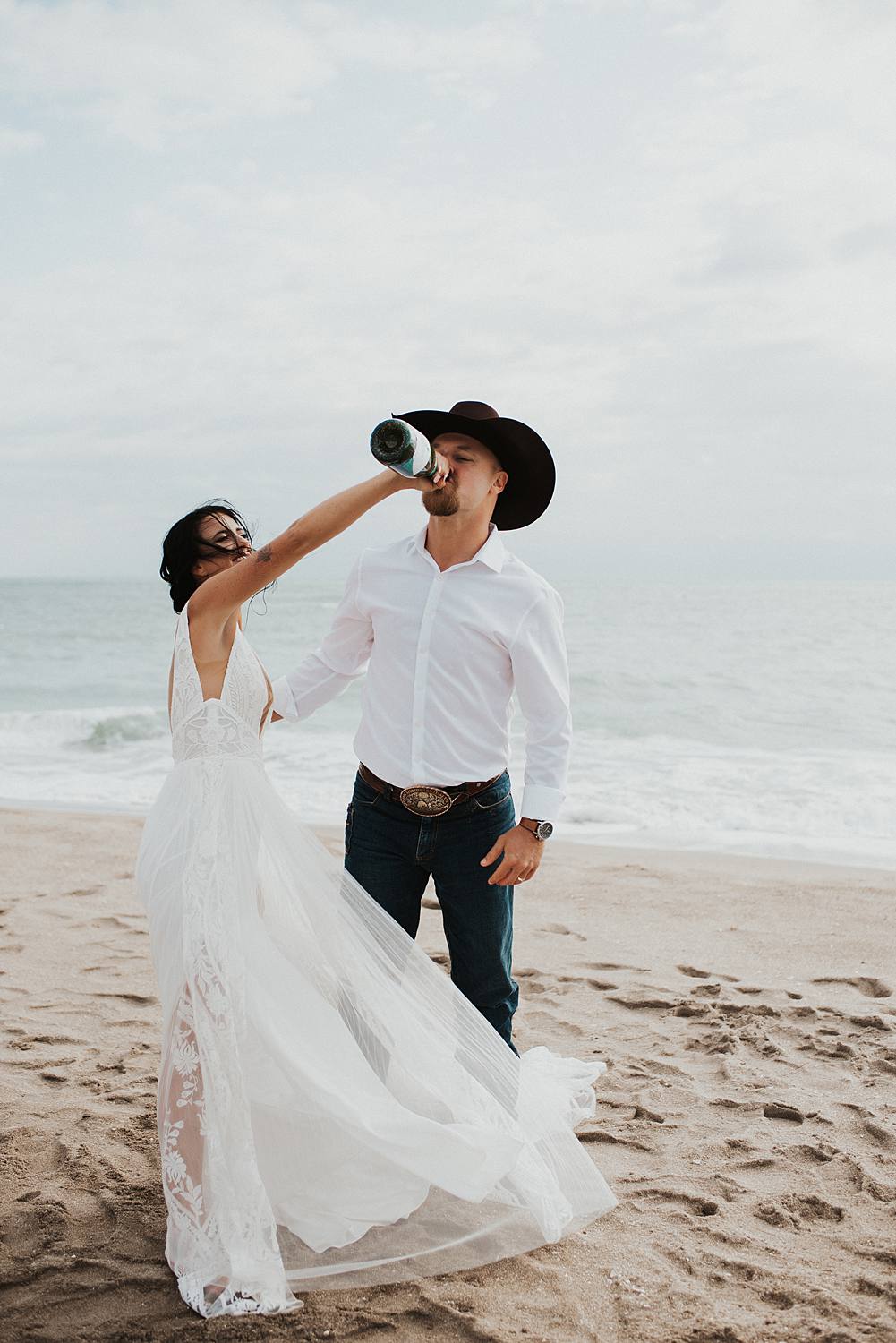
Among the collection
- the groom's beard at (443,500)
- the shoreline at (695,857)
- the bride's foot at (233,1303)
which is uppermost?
the groom's beard at (443,500)

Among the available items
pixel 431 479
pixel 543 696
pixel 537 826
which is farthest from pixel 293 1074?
pixel 431 479

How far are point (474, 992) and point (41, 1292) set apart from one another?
133cm

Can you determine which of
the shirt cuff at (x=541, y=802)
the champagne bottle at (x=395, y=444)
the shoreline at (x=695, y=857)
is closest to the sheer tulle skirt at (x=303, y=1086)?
the shirt cuff at (x=541, y=802)

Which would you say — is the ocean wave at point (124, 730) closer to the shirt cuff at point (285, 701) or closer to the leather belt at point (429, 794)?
the shirt cuff at point (285, 701)

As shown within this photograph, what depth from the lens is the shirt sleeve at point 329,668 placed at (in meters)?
3.30

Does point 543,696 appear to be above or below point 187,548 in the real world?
below

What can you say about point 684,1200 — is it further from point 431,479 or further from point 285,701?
point 431,479

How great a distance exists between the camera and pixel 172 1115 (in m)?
2.46

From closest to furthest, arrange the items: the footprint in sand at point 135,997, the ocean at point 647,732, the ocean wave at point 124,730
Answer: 1. the footprint in sand at point 135,997
2. the ocean at point 647,732
3. the ocean wave at point 124,730

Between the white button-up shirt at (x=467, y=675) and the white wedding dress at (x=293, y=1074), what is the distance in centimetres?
42

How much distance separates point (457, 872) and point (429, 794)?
0.86 feet

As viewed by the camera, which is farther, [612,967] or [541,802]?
[612,967]

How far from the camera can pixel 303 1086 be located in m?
2.53

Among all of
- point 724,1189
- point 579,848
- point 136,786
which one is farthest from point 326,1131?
point 136,786
